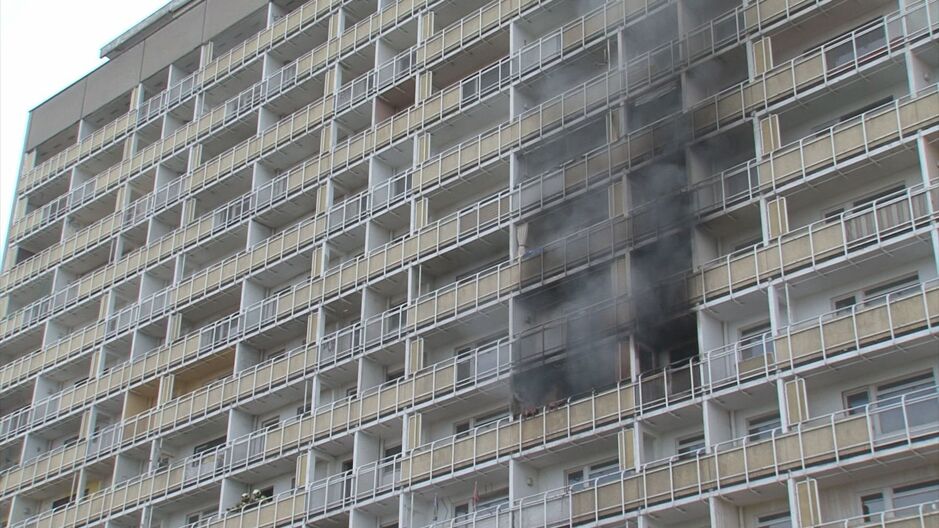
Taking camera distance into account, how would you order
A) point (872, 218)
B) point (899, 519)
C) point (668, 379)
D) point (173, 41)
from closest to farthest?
1. point (899, 519)
2. point (872, 218)
3. point (668, 379)
4. point (173, 41)

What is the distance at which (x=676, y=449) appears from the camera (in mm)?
36312

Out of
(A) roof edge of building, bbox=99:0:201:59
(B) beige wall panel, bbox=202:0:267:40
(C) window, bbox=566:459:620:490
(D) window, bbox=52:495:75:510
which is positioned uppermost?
(A) roof edge of building, bbox=99:0:201:59

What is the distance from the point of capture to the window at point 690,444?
1414 inches

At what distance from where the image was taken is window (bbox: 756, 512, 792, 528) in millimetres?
33156

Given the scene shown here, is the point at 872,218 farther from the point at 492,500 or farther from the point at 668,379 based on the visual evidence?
the point at 492,500

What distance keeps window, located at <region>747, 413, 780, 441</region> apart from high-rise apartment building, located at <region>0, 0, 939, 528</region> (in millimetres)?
187

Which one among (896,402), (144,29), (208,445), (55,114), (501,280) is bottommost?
(896,402)

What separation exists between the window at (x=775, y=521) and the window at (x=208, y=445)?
22.8 m

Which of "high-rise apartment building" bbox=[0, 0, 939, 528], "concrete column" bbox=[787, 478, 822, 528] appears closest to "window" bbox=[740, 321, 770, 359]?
"high-rise apartment building" bbox=[0, 0, 939, 528]

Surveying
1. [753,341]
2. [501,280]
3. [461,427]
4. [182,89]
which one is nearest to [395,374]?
[461,427]

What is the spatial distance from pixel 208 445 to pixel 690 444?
20929 millimetres

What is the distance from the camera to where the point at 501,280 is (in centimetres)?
4197

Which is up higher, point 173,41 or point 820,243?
point 173,41

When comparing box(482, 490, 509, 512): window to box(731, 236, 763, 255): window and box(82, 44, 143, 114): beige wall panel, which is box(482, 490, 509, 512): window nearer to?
box(731, 236, 763, 255): window
